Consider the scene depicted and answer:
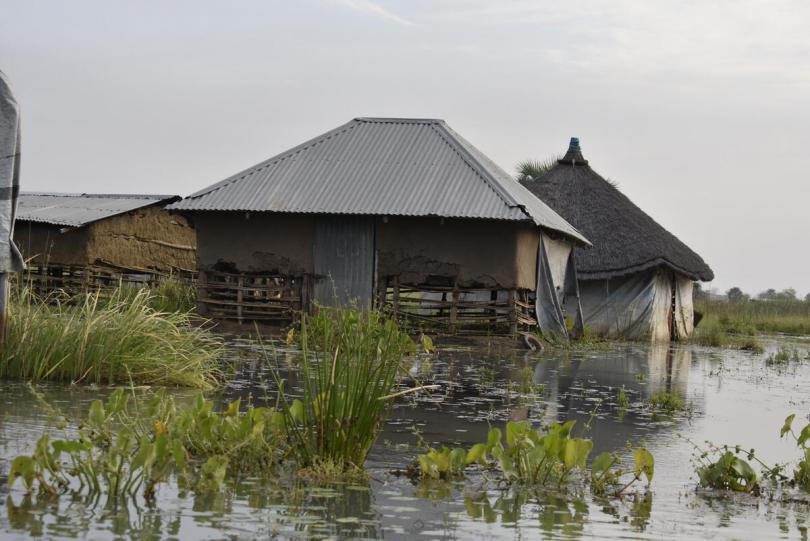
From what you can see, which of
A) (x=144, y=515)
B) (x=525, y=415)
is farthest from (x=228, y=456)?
(x=525, y=415)

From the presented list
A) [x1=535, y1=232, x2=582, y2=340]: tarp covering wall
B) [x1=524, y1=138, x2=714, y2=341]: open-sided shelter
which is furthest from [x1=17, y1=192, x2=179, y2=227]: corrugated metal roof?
[x1=524, y1=138, x2=714, y2=341]: open-sided shelter

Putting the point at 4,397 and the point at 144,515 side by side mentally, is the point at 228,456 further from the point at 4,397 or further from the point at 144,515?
the point at 4,397

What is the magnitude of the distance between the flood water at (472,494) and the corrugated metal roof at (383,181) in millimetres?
6501

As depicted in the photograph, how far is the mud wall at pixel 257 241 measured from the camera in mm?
20203

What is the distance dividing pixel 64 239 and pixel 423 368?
503 inches

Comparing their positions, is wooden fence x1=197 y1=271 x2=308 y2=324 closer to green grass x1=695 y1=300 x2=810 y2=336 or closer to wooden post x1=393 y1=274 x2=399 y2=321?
wooden post x1=393 y1=274 x2=399 y2=321

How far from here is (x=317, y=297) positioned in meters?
20.3

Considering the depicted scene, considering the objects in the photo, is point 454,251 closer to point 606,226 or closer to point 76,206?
point 606,226

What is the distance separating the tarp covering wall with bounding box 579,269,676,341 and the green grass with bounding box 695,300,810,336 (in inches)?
297

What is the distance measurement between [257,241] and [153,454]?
15125mm

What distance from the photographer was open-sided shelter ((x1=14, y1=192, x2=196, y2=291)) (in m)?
24.0

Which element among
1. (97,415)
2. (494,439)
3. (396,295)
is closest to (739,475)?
(494,439)

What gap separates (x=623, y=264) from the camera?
24.8 meters

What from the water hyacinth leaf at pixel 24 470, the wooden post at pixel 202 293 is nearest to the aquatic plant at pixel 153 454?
the water hyacinth leaf at pixel 24 470
